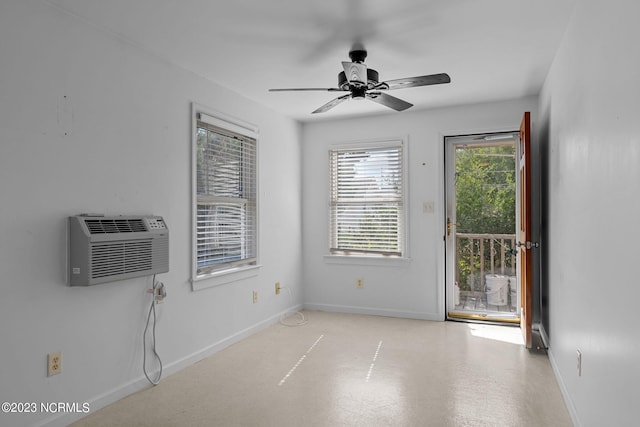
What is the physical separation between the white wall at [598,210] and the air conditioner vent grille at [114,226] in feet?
8.53

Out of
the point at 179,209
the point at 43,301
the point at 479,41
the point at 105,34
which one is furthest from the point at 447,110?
the point at 43,301

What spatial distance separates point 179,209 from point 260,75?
131 cm

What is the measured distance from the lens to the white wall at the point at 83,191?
2.12 meters

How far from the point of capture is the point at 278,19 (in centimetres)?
250

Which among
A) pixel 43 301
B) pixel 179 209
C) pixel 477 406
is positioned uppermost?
pixel 179 209

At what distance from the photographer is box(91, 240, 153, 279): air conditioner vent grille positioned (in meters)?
2.36

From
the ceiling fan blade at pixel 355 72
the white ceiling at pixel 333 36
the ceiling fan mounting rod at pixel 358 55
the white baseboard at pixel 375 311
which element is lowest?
the white baseboard at pixel 375 311

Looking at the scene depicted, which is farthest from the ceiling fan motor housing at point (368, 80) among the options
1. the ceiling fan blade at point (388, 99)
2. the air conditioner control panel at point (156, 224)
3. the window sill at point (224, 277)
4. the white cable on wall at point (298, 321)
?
the white cable on wall at point (298, 321)

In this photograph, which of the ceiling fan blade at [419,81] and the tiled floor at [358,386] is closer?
the tiled floor at [358,386]

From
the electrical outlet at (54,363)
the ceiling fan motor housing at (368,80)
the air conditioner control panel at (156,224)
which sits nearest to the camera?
the electrical outlet at (54,363)

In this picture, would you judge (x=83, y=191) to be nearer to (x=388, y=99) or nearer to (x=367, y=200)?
(x=388, y=99)

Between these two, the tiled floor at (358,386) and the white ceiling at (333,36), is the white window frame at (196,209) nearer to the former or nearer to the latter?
the white ceiling at (333,36)

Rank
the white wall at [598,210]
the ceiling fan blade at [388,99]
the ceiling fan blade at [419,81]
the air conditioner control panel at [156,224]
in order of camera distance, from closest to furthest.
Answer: the white wall at [598,210]
the ceiling fan blade at [419,81]
the air conditioner control panel at [156,224]
the ceiling fan blade at [388,99]

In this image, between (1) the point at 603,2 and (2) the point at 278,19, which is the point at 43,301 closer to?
(2) the point at 278,19
